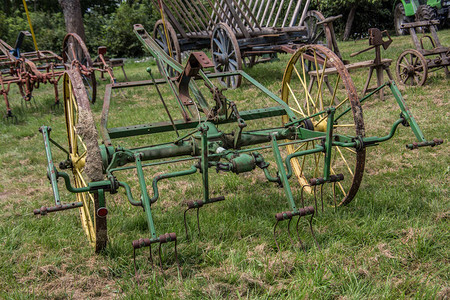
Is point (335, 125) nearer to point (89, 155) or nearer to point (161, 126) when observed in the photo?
point (161, 126)

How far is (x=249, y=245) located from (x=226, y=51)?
5.68 m

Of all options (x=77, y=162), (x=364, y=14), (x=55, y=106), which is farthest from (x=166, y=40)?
(x=364, y=14)

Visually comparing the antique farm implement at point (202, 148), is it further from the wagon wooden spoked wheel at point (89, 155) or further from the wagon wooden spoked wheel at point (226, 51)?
the wagon wooden spoked wheel at point (226, 51)

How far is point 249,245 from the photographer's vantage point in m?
2.89

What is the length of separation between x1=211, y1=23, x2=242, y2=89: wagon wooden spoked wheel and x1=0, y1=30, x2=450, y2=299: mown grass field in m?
3.77

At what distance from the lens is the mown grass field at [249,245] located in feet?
7.93

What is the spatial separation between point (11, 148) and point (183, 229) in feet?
12.4

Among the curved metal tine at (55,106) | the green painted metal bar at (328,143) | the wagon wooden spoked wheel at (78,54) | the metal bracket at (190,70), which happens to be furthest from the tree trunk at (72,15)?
the green painted metal bar at (328,143)

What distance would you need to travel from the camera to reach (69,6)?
1043cm

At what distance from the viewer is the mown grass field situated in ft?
7.93

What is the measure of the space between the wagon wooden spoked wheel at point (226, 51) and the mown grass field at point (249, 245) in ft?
12.4

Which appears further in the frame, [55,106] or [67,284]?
[55,106]

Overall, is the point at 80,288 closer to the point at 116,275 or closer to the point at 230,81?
the point at 116,275

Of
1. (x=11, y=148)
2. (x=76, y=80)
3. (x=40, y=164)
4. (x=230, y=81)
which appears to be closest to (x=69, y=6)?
(x=230, y=81)
